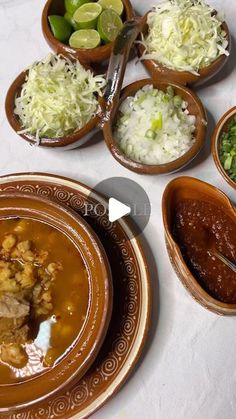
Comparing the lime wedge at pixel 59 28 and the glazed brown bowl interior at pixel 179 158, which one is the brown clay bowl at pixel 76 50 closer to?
the lime wedge at pixel 59 28

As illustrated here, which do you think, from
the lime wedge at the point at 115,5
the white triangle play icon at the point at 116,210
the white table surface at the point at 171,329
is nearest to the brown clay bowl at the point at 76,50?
the lime wedge at the point at 115,5

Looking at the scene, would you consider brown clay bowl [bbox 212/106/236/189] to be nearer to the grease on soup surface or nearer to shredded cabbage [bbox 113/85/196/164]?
shredded cabbage [bbox 113/85/196/164]

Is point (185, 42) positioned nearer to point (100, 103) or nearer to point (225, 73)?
point (225, 73)

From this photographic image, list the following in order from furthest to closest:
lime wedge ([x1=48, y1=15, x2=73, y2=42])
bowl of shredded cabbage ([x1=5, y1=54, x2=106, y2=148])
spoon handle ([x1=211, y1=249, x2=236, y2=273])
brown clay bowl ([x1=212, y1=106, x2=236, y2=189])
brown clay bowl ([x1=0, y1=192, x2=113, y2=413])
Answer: lime wedge ([x1=48, y1=15, x2=73, y2=42]) → bowl of shredded cabbage ([x1=5, y1=54, x2=106, y2=148]) → brown clay bowl ([x1=212, y1=106, x2=236, y2=189]) → spoon handle ([x1=211, y1=249, x2=236, y2=273]) → brown clay bowl ([x1=0, y1=192, x2=113, y2=413])
